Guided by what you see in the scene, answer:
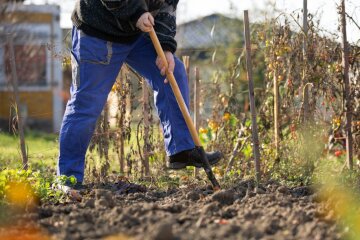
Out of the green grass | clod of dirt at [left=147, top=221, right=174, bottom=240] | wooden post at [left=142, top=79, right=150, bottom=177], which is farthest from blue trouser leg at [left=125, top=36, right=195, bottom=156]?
clod of dirt at [left=147, top=221, right=174, bottom=240]

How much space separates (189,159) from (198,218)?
1827mm

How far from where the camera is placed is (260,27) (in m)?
7.67

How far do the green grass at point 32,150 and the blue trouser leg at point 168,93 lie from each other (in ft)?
4.25

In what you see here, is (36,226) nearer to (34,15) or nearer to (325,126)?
(325,126)

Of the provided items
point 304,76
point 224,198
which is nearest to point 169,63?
point 304,76

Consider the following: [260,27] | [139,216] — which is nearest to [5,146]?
[260,27]

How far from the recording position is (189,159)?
5551 millimetres

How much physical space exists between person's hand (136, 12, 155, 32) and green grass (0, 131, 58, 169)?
5.65 ft

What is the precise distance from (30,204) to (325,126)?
323 centimetres

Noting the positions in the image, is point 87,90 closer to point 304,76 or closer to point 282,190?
point 282,190

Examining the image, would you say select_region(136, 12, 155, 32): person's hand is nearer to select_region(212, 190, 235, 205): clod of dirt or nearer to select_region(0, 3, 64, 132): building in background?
select_region(212, 190, 235, 205): clod of dirt

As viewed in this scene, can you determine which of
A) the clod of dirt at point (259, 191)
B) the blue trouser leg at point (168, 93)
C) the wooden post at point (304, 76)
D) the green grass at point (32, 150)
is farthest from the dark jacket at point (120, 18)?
the green grass at point (32, 150)

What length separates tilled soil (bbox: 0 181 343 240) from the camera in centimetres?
331

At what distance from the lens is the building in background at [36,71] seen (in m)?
15.0
